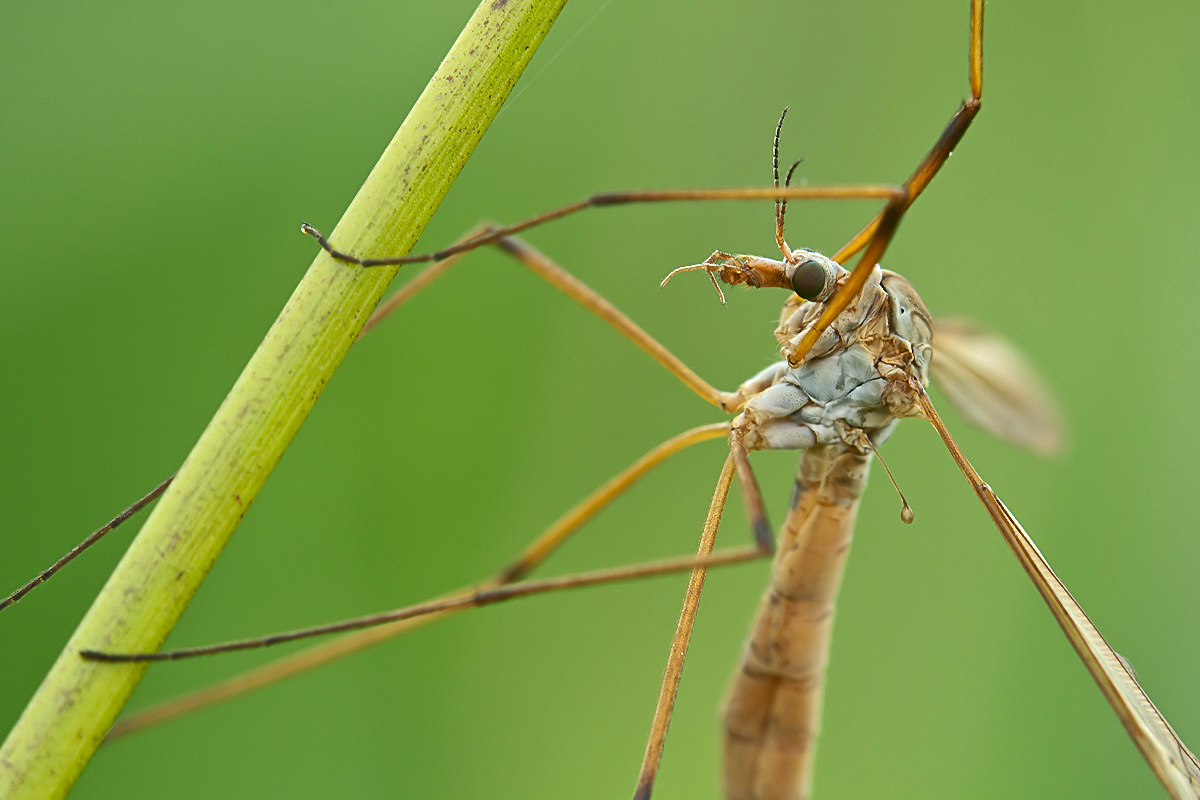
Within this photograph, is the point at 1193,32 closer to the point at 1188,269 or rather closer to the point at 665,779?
the point at 1188,269

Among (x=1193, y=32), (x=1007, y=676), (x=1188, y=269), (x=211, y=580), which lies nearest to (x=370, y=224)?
(x=211, y=580)

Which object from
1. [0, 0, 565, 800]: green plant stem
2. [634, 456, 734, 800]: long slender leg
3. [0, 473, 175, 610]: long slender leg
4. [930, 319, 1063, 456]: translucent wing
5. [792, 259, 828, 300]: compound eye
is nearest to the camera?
[0, 0, 565, 800]: green plant stem

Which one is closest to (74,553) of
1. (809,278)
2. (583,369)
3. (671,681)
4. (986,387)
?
(671,681)

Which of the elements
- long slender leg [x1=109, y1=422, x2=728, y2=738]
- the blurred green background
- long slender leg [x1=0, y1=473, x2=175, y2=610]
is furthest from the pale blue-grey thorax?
long slender leg [x1=0, y1=473, x2=175, y2=610]

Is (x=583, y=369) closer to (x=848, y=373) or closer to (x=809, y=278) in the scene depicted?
(x=848, y=373)

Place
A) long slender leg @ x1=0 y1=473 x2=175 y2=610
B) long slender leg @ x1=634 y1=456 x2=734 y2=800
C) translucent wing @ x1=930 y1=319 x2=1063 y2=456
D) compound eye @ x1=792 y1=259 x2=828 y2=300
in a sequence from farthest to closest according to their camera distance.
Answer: translucent wing @ x1=930 y1=319 x2=1063 y2=456, long slender leg @ x1=634 y1=456 x2=734 y2=800, compound eye @ x1=792 y1=259 x2=828 y2=300, long slender leg @ x1=0 y1=473 x2=175 y2=610

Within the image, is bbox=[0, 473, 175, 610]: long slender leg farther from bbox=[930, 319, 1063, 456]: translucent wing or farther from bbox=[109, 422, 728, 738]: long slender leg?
bbox=[930, 319, 1063, 456]: translucent wing
